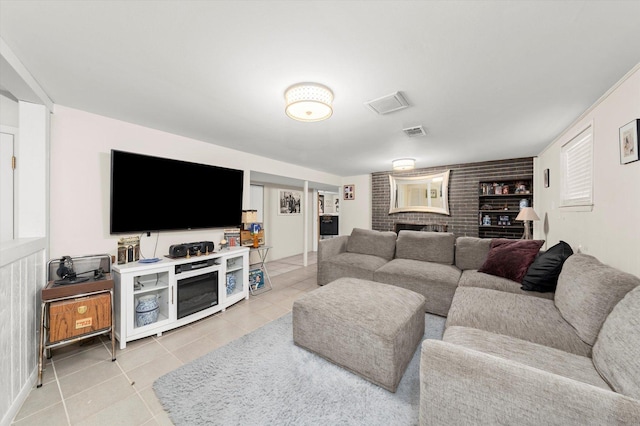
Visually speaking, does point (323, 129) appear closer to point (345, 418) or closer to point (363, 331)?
point (363, 331)

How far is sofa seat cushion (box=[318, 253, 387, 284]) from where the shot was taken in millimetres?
3254

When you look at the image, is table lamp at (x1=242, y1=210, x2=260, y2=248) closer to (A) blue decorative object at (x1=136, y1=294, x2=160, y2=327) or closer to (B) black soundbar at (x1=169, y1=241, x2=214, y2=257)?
(B) black soundbar at (x1=169, y1=241, x2=214, y2=257)

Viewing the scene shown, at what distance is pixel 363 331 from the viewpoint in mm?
1609

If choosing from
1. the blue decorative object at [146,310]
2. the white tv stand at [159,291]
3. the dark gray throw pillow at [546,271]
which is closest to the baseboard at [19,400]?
the white tv stand at [159,291]

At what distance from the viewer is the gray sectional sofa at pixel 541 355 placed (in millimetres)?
812

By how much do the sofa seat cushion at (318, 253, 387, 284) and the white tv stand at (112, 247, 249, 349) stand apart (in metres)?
1.33

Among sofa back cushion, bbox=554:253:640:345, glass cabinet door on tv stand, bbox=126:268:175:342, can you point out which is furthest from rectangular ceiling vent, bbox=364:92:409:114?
glass cabinet door on tv stand, bbox=126:268:175:342

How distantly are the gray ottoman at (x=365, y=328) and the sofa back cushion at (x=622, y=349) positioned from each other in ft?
3.04

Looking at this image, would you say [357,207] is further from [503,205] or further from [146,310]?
[146,310]

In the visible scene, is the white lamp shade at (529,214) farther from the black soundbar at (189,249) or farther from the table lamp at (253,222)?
the black soundbar at (189,249)

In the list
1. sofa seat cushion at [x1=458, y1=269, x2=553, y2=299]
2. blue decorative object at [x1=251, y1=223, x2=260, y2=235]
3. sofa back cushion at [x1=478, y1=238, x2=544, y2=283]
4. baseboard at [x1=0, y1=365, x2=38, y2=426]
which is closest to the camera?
baseboard at [x1=0, y1=365, x2=38, y2=426]

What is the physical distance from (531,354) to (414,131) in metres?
2.40

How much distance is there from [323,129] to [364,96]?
0.88 m

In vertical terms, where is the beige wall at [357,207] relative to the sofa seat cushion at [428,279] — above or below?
above
